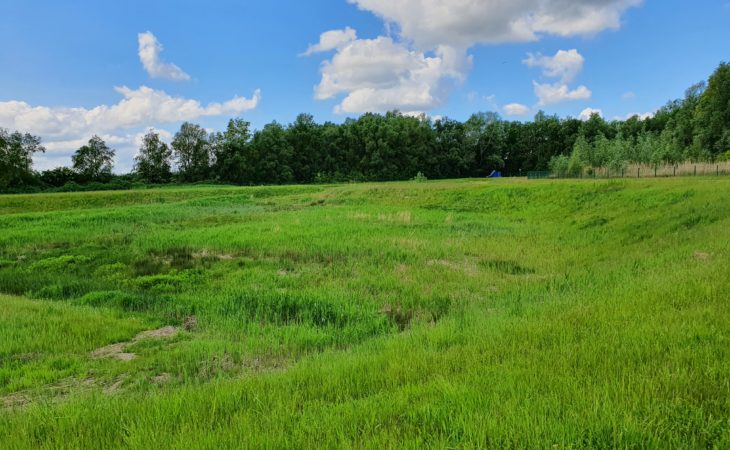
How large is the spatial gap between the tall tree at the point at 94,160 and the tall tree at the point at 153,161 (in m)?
5.57

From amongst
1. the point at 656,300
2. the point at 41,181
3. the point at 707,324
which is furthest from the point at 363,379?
the point at 41,181

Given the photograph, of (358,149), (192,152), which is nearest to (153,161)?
(192,152)

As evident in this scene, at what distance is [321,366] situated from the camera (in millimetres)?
6453

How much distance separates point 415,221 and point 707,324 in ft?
70.3

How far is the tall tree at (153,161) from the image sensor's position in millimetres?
97438

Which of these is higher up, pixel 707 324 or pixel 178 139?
pixel 178 139

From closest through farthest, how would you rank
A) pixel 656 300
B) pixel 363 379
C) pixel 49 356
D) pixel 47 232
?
1. pixel 363 379
2. pixel 656 300
3. pixel 49 356
4. pixel 47 232

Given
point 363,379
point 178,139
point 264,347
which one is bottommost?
point 264,347

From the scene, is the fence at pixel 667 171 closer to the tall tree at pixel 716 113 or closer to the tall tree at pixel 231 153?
the tall tree at pixel 716 113

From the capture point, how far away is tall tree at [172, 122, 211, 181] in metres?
97.7

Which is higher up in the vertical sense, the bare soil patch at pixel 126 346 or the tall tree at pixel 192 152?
the tall tree at pixel 192 152

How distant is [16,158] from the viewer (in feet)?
263

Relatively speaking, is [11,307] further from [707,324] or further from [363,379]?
[707,324]

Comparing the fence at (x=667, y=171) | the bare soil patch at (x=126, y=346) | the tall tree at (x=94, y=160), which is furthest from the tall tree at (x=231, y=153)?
the bare soil patch at (x=126, y=346)
